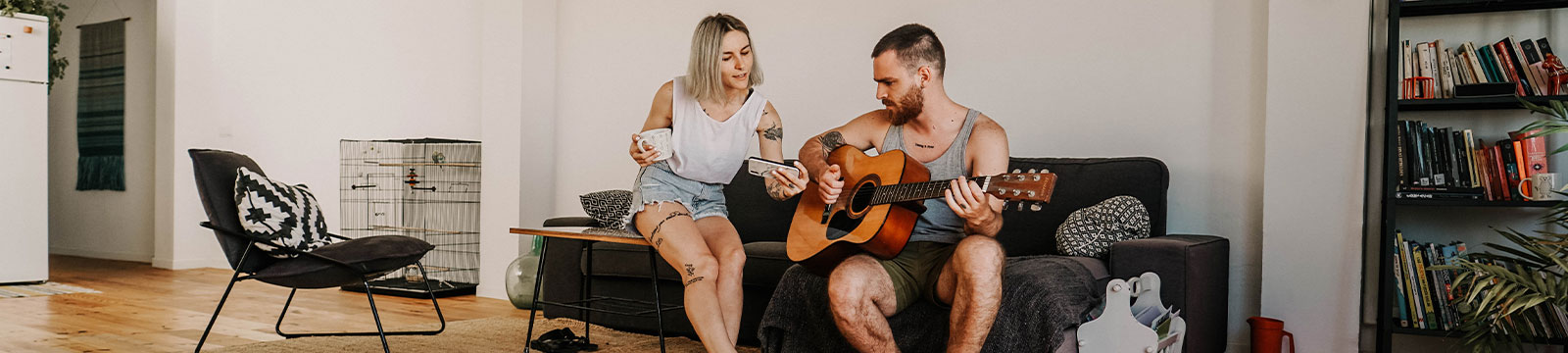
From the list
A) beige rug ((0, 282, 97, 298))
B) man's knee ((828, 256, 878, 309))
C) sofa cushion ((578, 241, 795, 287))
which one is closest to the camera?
man's knee ((828, 256, 878, 309))

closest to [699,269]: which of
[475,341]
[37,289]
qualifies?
[475,341]

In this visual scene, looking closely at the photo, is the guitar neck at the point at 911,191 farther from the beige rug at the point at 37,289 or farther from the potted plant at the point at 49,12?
the potted plant at the point at 49,12

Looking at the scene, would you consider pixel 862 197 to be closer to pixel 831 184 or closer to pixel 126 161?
pixel 831 184

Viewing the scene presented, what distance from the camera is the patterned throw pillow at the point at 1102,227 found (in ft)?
10.2

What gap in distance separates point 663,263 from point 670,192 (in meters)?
0.95

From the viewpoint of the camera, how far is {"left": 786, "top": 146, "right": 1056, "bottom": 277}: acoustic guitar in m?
2.44

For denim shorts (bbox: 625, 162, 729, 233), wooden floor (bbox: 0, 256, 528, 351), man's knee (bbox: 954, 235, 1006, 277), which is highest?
denim shorts (bbox: 625, 162, 729, 233)

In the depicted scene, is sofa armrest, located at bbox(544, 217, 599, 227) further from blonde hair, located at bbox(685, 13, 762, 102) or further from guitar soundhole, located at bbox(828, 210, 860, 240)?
guitar soundhole, located at bbox(828, 210, 860, 240)

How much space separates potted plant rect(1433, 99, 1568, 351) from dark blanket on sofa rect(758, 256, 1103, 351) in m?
0.97

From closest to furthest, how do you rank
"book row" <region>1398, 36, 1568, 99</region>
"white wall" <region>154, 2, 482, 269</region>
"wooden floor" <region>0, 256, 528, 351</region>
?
"book row" <region>1398, 36, 1568, 99</region> → "wooden floor" <region>0, 256, 528, 351</region> → "white wall" <region>154, 2, 482, 269</region>

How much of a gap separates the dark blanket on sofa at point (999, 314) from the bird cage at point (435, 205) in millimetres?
3037

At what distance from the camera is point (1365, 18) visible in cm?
329

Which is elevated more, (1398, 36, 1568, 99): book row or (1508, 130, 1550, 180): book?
(1398, 36, 1568, 99): book row

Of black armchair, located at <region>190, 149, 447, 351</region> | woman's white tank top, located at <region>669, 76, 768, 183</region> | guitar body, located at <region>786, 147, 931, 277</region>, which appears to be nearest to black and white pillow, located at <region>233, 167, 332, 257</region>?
black armchair, located at <region>190, 149, 447, 351</region>
